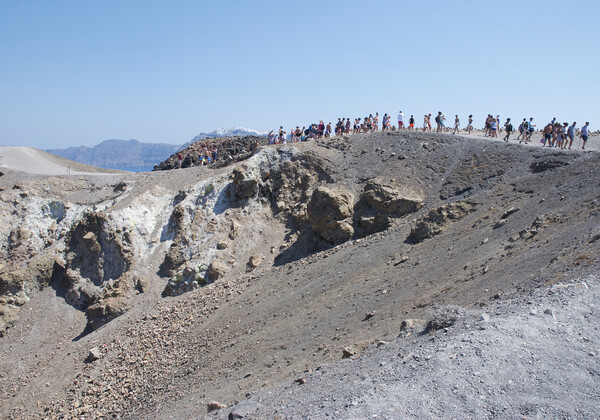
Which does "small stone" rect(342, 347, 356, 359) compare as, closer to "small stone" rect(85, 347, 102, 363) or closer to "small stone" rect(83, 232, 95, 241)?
"small stone" rect(85, 347, 102, 363)

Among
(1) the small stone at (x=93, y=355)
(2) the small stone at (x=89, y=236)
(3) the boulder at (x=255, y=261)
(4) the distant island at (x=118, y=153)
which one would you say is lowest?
(1) the small stone at (x=93, y=355)

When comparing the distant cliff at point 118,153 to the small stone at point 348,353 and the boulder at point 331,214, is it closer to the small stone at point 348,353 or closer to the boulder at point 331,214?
the boulder at point 331,214

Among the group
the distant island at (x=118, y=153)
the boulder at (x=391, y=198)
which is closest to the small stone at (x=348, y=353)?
the boulder at (x=391, y=198)

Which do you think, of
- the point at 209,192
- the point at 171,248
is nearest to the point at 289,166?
the point at 209,192

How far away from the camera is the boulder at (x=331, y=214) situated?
21.8 metres

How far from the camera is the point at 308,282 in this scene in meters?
18.4

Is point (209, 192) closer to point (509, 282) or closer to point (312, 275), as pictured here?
point (312, 275)

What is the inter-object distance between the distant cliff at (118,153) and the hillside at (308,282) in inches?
5773

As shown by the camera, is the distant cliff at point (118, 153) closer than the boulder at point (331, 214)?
No

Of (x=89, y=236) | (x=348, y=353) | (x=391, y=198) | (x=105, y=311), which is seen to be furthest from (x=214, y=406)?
(x=89, y=236)

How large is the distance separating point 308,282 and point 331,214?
16.2 ft

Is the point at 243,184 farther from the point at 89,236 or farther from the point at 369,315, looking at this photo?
the point at 369,315

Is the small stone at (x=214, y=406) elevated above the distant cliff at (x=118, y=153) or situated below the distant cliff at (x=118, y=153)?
below

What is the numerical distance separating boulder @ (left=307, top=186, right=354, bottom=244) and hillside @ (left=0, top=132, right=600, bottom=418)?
0.11 meters
